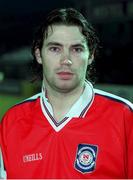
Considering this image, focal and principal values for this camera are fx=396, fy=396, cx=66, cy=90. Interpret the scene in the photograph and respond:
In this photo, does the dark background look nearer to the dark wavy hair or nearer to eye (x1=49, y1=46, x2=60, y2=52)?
the dark wavy hair

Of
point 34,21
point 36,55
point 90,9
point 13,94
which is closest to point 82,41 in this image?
point 36,55

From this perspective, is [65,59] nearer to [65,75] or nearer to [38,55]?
[65,75]

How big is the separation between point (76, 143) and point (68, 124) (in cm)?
8

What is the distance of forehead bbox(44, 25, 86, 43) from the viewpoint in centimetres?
132

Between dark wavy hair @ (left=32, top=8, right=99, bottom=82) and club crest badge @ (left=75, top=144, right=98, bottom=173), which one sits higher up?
dark wavy hair @ (left=32, top=8, right=99, bottom=82)

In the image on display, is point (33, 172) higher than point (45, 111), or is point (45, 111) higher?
point (45, 111)

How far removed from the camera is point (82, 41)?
4.41ft

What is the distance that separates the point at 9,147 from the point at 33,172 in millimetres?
122

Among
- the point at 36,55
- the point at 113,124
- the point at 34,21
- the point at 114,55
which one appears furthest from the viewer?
the point at 34,21

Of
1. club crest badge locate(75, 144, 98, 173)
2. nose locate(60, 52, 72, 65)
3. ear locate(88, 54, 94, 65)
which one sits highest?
nose locate(60, 52, 72, 65)

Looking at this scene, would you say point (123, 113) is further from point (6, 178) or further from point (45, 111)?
point (6, 178)

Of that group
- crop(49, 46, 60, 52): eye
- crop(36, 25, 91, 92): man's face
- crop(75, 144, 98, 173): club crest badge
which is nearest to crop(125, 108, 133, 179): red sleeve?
crop(75, 144, 98, 173): club crest badge

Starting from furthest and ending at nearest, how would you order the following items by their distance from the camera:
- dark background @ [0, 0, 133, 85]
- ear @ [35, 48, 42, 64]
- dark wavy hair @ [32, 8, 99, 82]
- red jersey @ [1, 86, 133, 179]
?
dark background @ [0, 0, 133, 85] < ear @ [35, 48, 42, 64] < dark wavy hair @ [32, 8, 99, 82] < red jersey @ [1, 86, 133, 179]

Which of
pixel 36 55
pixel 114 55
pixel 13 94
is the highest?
Result: pixel 36 55
